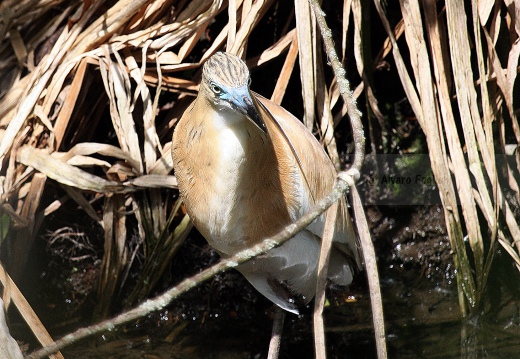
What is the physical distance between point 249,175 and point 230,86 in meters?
0.42

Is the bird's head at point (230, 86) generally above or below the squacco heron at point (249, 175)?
above

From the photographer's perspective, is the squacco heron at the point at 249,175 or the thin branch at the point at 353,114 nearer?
the thin branch at the point at 353,114

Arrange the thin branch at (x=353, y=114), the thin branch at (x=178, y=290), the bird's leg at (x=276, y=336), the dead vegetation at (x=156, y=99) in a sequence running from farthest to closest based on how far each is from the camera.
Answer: the bird's leg at (x=276, y=336), the dead vegetation at (x=156, y=99), the thin branch at (x=353, y=114), the thin branch at (x=178, y=290)

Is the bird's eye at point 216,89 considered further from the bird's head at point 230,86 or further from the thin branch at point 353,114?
the thin branch at point 353,114

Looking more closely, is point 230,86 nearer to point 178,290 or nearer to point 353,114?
point 353,114

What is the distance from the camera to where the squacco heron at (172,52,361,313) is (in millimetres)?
2027

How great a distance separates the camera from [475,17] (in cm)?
284

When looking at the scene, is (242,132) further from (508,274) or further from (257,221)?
(508,274)

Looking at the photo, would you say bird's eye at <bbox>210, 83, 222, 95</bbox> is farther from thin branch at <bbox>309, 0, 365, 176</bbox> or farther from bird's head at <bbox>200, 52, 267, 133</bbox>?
thin branch at <bbox>309, 0, 365, 176</bbox>

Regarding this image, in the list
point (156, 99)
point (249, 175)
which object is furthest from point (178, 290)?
point (156, 99)

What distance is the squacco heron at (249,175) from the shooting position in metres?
2.03

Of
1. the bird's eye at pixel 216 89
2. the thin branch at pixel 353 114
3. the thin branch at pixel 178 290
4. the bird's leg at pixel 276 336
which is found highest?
the bird's eye at pixel 216 89

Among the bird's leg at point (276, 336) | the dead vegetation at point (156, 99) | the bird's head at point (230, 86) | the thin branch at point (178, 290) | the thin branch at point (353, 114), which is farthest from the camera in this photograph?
the bird's leg at point (276, 336)

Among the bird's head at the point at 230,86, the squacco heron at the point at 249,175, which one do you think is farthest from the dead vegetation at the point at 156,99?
the bird's head at the point at 230,86
